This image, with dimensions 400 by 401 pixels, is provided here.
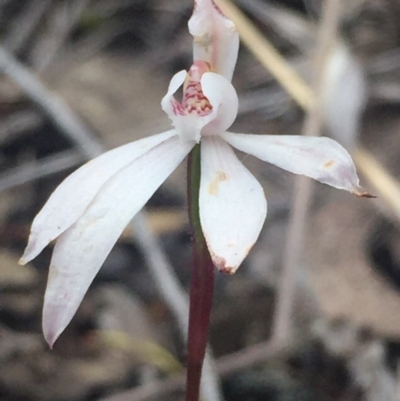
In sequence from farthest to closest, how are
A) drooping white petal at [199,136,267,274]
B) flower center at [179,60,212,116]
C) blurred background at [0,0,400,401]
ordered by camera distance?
blurred background at [0,0,400,401]
flower center at [179,60,212,116]
drooping white petal at [199,136,267,274]

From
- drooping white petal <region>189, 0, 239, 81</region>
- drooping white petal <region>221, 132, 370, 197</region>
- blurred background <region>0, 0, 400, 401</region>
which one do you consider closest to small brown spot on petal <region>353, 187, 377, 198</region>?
drooping white petal <region>221, 132, 370, 197</region>

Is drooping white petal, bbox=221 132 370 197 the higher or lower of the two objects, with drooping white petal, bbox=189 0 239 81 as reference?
lower

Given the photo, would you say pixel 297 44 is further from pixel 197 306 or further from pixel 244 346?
pixel 197 306

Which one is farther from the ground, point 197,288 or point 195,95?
point 195,95

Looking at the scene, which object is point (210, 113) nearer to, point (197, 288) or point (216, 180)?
point (216, 180)

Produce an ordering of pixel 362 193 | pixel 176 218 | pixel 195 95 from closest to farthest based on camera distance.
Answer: pixel 362 193 → pixel 195 95 → pixel 176 218

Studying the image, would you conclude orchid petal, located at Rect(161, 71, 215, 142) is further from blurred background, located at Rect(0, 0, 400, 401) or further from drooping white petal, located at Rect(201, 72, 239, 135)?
blurred background, located at Rect(0, 0, 400, 401)

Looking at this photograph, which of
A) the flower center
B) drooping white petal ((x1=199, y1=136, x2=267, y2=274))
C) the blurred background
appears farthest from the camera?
the blurred background

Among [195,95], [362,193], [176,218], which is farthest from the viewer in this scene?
[176,218]

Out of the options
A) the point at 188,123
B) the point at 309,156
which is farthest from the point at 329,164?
the point at 188,123
